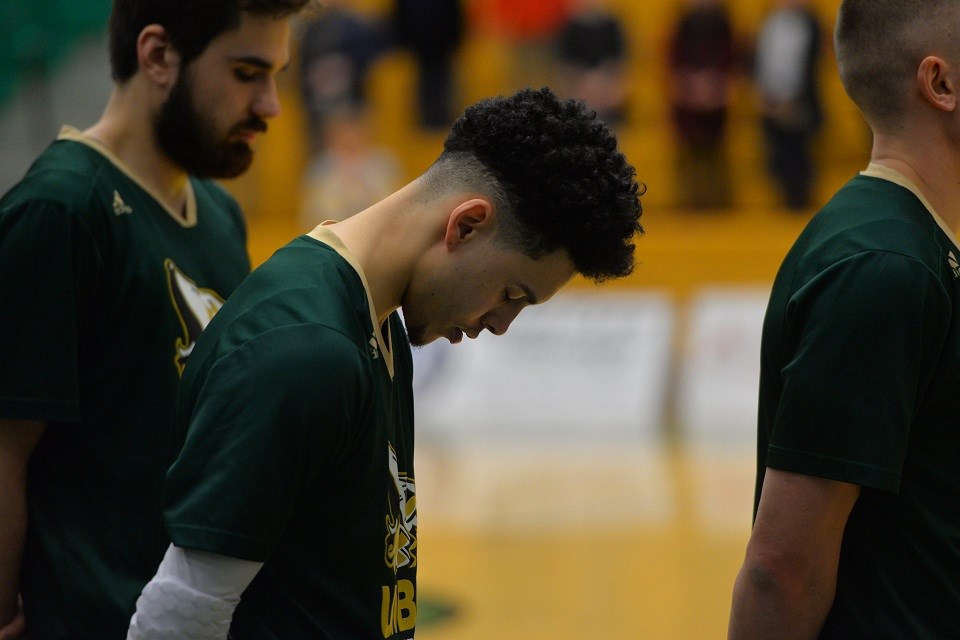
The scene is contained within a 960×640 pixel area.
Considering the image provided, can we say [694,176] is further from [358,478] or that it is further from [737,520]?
[358,478]

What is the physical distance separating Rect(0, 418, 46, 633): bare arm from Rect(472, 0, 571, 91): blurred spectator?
1019 cm

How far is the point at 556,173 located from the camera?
2055 millimetres

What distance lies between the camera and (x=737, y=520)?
7.17 meters

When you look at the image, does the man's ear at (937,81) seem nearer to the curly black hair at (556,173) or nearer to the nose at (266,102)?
the curly black hair at (556,173)

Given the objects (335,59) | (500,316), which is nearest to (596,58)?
(335,59)

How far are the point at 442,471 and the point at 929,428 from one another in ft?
20.6

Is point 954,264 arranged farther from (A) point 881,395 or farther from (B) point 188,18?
(B) point 188,18

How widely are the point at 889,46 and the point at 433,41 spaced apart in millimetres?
9936

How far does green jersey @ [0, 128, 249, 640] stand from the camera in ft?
8.11

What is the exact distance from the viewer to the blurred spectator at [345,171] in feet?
37.7

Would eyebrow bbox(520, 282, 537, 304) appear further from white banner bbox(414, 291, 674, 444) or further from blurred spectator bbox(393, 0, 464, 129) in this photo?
blurred spectator bbox(393, 0, 464, 129)

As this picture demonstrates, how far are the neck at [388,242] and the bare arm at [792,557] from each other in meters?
0.75

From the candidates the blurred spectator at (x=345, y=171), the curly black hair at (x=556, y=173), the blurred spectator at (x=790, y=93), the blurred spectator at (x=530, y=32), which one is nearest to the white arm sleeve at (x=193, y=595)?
the curly black hair at (x=556, y=173)

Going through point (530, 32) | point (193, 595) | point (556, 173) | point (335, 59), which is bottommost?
point (193, 595)
